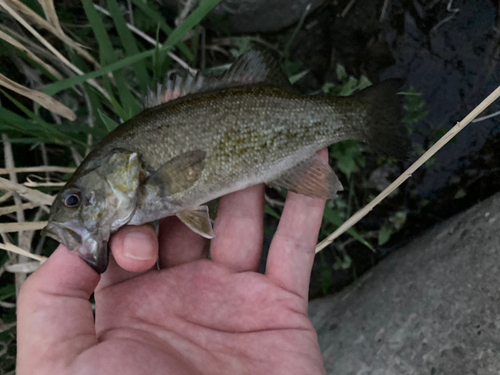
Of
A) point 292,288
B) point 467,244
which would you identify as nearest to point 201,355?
point 292,288

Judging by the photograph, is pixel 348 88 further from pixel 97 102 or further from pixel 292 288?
pixel 97 102

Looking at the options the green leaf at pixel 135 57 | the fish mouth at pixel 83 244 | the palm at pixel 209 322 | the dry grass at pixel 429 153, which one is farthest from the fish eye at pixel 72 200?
the dry grass at pixel 429 153

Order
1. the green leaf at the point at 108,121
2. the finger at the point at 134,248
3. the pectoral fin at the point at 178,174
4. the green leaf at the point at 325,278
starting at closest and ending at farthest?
the finger at the point at 134,248
the pectoral fin at the point at 178,174
the green leaf at the point at 108,121
the green leaf at the point at 325,278

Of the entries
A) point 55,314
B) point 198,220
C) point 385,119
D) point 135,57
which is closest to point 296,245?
point 198,220

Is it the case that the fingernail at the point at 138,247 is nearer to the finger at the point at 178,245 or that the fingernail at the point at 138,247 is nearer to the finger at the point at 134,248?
the finger at the point at 134,248

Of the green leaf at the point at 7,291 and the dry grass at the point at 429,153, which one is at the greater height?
the dry grass at the point at 429,153

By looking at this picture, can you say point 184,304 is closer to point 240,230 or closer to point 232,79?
point 240,230
